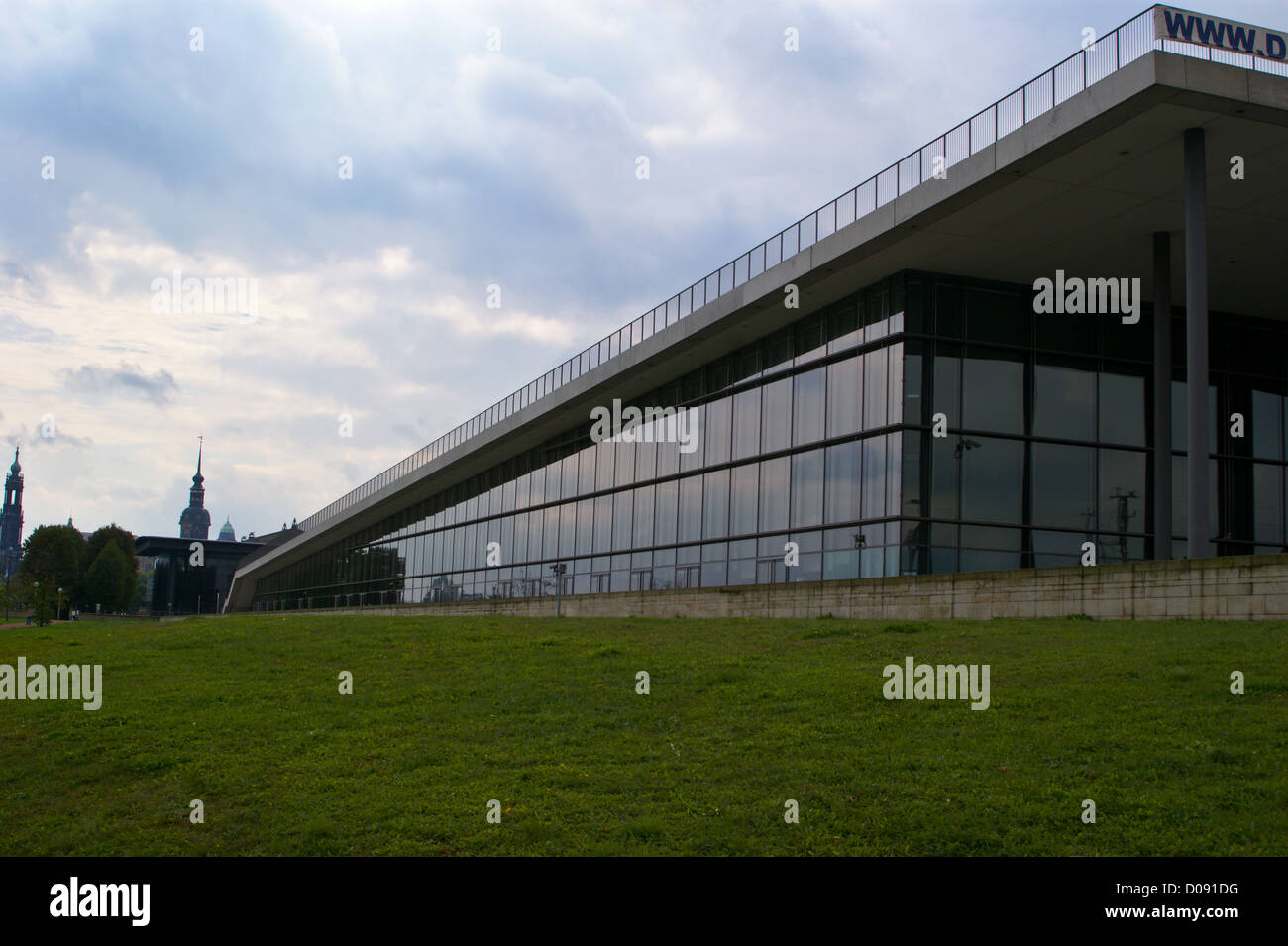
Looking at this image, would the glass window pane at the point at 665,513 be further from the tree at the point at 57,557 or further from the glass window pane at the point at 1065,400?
the tree at the point at 57,557

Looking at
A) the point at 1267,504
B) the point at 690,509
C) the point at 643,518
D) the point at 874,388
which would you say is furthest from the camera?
the point at 643,518

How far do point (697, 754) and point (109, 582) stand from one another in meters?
131

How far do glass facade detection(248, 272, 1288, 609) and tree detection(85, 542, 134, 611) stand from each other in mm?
106494

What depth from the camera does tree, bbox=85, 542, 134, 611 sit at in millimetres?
126688

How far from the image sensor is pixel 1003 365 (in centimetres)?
3020

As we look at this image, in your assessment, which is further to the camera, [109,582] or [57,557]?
[57,557]

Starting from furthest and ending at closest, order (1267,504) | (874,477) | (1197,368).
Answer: (1267,504) < (874,477) < (1197,368)

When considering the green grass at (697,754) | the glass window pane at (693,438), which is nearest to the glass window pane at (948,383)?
the glass window pane at (693,438)

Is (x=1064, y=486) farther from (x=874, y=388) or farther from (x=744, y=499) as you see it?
(x=744, y=499)

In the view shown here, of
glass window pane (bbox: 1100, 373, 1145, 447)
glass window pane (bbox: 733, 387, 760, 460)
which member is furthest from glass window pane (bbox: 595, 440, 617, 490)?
glass window pane (bbox: 1100, 373, 1145, 447)

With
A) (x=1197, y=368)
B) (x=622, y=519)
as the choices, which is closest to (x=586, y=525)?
(x=622, y=519)
